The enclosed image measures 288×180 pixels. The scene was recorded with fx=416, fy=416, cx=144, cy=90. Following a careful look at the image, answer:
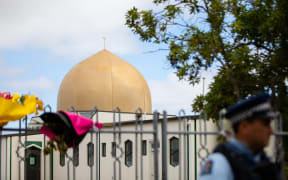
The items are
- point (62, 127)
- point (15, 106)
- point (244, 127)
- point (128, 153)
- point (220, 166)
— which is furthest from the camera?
point (128, 153)

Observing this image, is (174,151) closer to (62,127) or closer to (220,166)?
(62,127)

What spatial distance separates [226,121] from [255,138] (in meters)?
0.31

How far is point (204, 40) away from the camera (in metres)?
8.46

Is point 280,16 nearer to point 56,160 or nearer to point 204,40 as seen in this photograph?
point 204,40

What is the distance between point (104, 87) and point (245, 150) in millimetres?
27292

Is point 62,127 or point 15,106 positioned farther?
point 62,127

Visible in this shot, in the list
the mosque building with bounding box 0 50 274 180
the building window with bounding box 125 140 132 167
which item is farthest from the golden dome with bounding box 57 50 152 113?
the building window with bounding box 125 140 132 167

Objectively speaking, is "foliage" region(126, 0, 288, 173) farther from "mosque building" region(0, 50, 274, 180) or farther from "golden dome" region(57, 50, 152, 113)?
"golden dome" region(57, 50, 152, 113)

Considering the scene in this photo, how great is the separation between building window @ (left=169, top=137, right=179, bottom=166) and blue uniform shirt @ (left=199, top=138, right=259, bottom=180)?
15469 millimetres

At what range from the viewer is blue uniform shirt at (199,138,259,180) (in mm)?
2256

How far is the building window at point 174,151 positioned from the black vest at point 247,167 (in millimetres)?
15368

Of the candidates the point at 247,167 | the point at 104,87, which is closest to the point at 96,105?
the point at 104,87

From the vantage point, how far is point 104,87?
29422 mm

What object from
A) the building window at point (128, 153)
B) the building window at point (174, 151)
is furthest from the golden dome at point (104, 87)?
the building window at point (174, 151)
